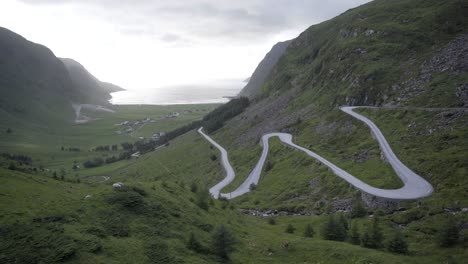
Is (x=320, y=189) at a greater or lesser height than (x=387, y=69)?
lesser

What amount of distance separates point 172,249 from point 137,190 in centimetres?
949

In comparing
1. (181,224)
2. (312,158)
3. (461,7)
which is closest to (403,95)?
(312,158)

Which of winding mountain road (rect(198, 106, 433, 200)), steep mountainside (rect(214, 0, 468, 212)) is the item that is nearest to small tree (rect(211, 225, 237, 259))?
winding mountain road (rect(198, 106, 433, 200))

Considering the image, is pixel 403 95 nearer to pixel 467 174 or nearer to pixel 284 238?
pixel 467 174

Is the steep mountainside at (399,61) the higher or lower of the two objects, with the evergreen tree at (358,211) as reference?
higher

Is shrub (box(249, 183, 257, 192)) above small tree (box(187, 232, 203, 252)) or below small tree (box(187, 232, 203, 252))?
below

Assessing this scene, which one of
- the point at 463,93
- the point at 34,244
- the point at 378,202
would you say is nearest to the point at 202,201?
the point at 34,244

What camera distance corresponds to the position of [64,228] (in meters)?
21.0

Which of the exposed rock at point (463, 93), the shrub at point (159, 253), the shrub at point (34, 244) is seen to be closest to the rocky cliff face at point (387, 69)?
the exposed rock at point (463, 93)

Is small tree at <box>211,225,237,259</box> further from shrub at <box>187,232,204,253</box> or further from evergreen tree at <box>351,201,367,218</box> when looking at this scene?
evergreen tree at <box>351,201,367,218</box>

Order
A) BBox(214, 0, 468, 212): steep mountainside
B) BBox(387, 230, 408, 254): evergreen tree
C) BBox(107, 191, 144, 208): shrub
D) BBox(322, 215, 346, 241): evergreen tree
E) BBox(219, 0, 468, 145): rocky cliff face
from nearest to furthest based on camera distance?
BBox(107, 191, 144, 208): shrub < BBox(387, 230, 408, 254): evergreen tree < BBox(322, 215, 346, 241): evergreen tree < BBox(214, 0, 468, 212): steep mountainside < BBox(219, 0, 468, 145): rocky cliff face

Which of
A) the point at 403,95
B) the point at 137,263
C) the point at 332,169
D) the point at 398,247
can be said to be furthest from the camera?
the point at 403,95

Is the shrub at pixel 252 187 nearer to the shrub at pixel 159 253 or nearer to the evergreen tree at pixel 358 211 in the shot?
the evergreen tree at pixel 358 211

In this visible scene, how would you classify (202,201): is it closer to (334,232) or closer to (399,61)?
(334,232)
